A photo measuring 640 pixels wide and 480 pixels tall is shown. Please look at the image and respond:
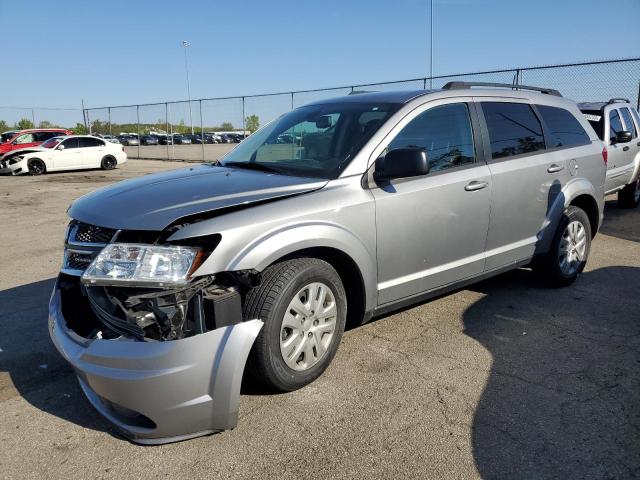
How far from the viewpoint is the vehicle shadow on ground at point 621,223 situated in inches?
305

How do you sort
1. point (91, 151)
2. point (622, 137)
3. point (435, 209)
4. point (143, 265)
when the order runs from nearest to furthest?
point (143, 265), point (435, 209), point (622, 137), point (91, 151)

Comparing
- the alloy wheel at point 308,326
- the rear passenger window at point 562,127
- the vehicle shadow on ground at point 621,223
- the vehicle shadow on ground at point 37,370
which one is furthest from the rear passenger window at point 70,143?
the alloy wheel at point 308,326

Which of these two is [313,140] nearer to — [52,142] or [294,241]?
[294,241]

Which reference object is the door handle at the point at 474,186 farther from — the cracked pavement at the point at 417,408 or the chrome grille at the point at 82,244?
the chrome grille at the point at 82,244

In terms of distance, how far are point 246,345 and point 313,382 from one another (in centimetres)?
82

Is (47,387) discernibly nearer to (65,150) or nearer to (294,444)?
(294,444)

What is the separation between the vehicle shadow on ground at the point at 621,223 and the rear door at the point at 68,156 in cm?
1836

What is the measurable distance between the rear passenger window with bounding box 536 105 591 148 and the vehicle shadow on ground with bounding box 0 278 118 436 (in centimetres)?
438

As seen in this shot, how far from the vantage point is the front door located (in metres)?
3.53

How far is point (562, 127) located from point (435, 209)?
219 cm

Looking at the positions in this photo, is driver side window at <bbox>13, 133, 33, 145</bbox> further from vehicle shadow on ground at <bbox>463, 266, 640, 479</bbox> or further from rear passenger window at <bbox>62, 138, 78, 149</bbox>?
vehicle shadow on ground at <bbox>463, 266, 640, 479</bbox>

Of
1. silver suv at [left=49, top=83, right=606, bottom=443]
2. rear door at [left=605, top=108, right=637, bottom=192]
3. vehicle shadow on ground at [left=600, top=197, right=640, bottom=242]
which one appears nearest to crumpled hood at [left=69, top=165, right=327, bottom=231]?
silver suv at [left=49, top=83, right=606, bottom=443]

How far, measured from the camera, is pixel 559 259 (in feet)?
16.5

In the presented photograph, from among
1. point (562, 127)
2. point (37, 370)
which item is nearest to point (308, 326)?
point (37, 370)
